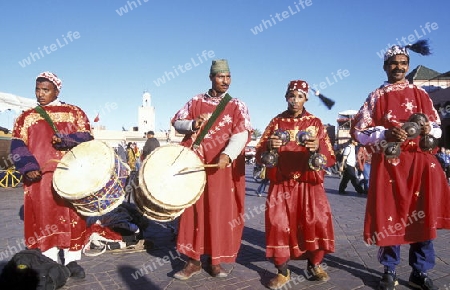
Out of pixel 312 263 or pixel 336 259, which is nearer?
pixel 312 263

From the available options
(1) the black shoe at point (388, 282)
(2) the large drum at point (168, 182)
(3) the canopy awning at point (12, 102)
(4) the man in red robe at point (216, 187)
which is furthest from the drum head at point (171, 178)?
(3) the canopy awning at point (12, 102)

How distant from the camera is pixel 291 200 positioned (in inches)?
140

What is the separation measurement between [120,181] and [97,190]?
0.93 ft

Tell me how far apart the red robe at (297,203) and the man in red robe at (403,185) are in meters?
0.39

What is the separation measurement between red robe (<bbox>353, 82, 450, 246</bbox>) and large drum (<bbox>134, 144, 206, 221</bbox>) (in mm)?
1606

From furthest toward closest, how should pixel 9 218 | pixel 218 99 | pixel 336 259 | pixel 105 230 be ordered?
1. pixel 9 218
2. pixel 105 230
3. pixel 336 259
4. pixel 218 99

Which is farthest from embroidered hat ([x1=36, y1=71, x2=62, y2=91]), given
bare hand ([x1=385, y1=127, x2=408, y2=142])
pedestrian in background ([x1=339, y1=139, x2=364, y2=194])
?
pedestrian in background ([x1=339, y1=139, x2=364, y2=194])

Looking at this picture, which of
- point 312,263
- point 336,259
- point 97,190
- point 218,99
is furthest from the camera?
point 336,259

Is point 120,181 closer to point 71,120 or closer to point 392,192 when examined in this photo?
point 71,120

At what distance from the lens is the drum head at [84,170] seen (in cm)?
320

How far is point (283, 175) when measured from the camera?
359 cm

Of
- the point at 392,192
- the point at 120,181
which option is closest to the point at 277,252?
the point at 392,192

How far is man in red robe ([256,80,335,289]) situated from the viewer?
138 inches

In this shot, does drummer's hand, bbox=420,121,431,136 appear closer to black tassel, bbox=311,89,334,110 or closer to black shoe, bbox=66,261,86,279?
black tassel, bbox=311,89,334,110
